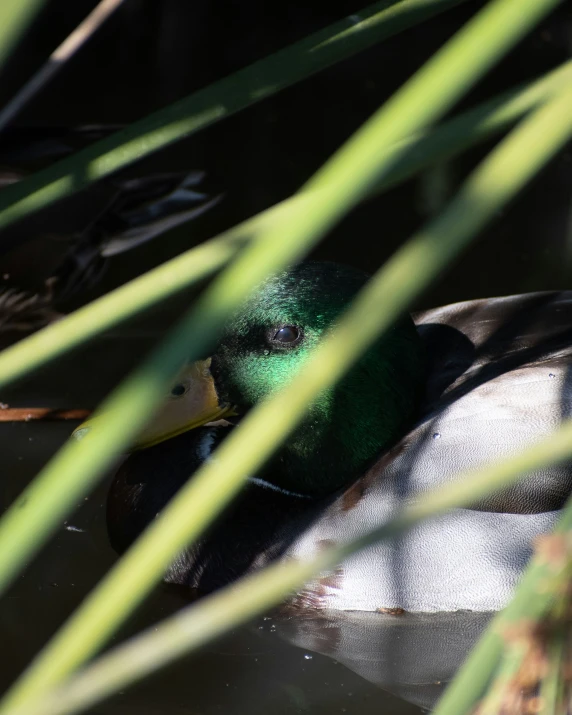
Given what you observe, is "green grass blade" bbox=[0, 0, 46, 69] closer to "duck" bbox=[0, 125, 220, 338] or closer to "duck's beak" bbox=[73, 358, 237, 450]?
"duck's beak" bbox=[73, 358, 237, 450]

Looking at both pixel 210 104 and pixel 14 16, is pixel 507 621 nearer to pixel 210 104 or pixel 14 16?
pixel 14 16

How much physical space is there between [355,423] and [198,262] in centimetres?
203

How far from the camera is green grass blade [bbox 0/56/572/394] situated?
0.99 m

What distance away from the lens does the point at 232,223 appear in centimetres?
503

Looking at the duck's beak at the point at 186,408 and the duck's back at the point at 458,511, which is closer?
the duck's back at the point at 458,511

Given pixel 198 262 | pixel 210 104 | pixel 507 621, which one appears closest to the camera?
pixel 507 621


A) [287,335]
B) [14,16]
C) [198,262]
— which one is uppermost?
[14,16]

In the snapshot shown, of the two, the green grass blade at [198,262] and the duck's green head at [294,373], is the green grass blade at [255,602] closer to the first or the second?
the green grass blade at [198,262]

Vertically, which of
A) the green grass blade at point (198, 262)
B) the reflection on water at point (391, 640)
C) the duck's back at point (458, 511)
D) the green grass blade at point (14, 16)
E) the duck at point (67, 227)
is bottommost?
the reflection on water at point (391, 640)

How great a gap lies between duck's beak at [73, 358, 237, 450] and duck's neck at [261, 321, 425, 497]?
25cm

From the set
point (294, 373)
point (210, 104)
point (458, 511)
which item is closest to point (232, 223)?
point (294, 373)

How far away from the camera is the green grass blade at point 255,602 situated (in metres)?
0.82

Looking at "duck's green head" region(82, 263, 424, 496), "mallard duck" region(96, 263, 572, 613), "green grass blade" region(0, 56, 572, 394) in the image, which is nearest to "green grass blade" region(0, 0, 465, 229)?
"green grass blade" region(0, 56, 572, 394)

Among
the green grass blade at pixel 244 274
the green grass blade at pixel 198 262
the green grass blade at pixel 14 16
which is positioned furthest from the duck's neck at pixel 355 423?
the green grass blade at pixel 14 16
